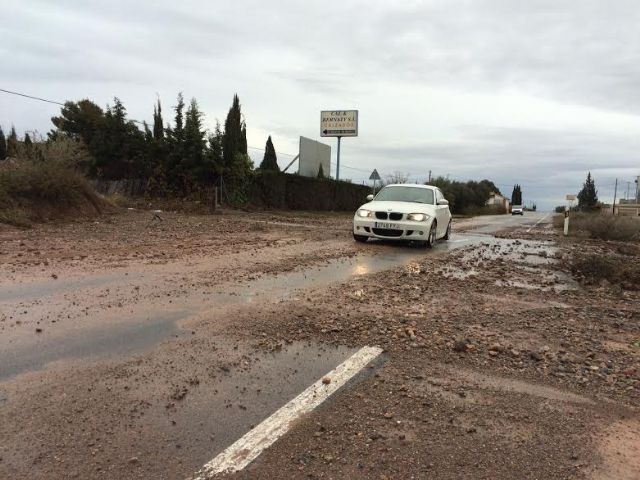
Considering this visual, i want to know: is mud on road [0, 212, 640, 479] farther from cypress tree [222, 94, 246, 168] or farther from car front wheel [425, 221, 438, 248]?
cypress tree [222, 94, 246, 168]

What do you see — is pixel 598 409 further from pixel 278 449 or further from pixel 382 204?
pixel 382 204

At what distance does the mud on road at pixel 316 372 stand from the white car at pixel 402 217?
388cm

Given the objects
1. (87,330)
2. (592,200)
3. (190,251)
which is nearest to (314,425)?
(87,330)

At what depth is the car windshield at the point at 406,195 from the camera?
1262 cm

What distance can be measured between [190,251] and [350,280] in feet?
12.5

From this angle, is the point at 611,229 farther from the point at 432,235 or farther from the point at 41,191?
the point at 41,191

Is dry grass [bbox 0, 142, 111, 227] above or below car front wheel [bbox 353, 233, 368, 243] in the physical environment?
above

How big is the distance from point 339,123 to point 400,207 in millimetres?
32470

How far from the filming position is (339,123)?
141 feet

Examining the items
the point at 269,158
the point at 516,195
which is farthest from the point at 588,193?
the point at 269,158

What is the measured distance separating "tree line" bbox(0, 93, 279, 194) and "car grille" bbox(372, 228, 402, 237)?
1412 cm

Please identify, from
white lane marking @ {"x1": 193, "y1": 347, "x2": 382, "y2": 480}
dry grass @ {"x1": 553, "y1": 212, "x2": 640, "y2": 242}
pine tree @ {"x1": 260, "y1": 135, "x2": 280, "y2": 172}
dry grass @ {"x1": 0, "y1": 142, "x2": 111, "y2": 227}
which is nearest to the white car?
white lane marking @ {"x1": 193, "y1": 347, "x2": 382, "y2": 480}

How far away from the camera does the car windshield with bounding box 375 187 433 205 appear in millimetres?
12616

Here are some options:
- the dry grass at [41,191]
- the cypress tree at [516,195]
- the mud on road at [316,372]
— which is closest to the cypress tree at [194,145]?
the dry grass at [41,191]
